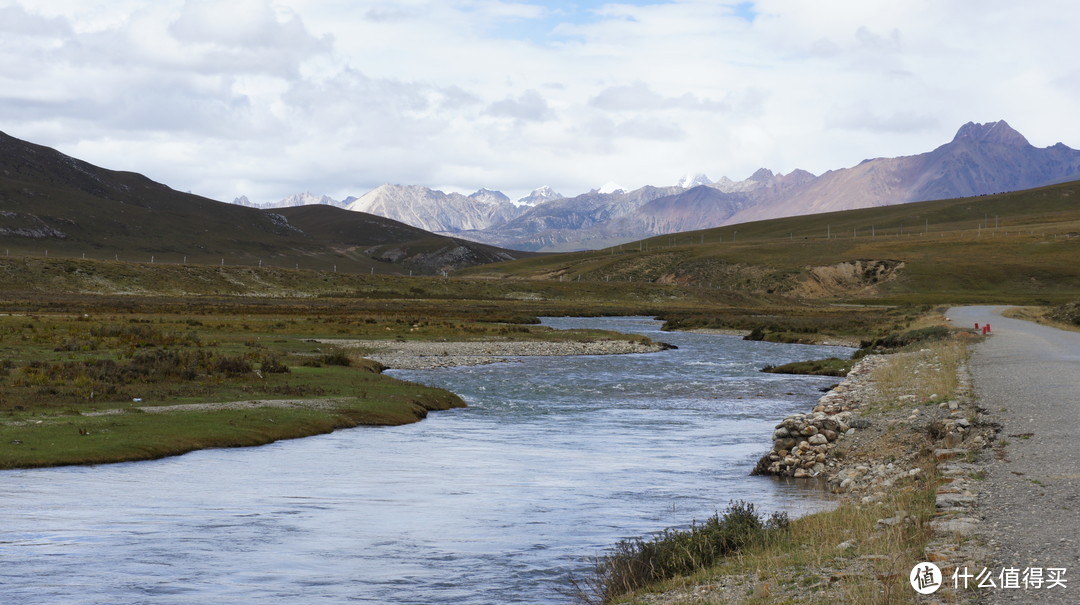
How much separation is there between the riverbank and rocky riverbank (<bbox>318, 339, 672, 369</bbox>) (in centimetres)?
2880

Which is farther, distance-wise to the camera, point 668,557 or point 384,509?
point 384,509

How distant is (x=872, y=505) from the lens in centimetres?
1566

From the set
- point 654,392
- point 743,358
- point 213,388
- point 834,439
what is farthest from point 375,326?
point 834,439

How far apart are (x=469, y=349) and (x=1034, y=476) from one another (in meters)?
49.9

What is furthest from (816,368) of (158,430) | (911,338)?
(158,430)

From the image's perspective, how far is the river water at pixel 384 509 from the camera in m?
14.2

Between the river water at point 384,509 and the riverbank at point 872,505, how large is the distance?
1.69 meters

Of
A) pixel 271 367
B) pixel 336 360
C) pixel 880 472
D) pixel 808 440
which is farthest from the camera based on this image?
pixel 336 360

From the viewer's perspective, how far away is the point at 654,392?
44.1 m

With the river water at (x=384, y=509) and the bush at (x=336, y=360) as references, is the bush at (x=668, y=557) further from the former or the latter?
the bush at (x=336, y=360)

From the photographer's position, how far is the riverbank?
428 inches

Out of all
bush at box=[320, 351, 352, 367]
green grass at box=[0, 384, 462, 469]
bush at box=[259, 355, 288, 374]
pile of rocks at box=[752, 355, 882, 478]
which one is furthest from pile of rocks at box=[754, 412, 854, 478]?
bush at box=[320, 351, 352, 367]

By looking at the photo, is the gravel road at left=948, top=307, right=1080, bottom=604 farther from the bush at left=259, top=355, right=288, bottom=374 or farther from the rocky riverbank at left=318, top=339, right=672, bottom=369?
the rocky riverbank at left=318, top=339, right=672, bottom=369

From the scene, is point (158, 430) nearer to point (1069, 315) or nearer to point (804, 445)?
point (804, 445)
